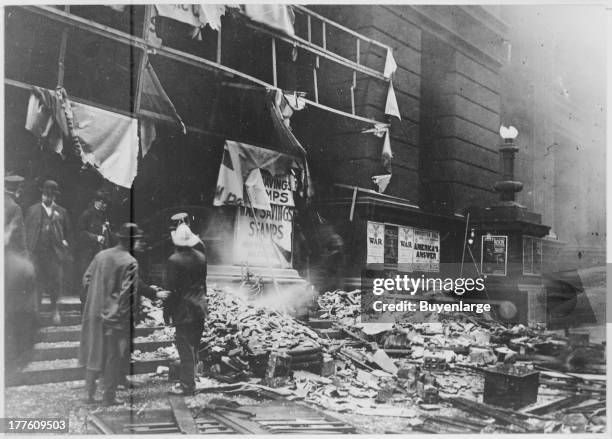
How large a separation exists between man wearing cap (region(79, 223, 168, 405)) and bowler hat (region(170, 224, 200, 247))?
1.16ft

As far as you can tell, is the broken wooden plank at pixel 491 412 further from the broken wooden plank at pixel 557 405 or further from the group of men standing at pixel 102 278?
the group of men standing at pixel 102 278

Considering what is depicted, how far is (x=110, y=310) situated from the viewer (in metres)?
5.42

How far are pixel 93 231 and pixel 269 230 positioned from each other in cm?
160

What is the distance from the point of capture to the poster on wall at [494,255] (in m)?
6.13

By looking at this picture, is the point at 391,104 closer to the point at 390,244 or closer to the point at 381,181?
the point at 381,181

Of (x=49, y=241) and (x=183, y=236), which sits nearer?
(x=49, y=241)

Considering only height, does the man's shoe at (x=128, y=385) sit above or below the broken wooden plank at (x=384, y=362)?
below

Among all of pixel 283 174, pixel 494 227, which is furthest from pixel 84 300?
pixel 494 227

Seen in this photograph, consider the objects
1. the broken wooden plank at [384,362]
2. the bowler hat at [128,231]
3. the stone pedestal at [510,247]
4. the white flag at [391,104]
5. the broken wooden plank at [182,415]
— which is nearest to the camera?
the broken wooden plank at [182,415]

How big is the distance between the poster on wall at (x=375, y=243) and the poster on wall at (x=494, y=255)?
3.27 ft

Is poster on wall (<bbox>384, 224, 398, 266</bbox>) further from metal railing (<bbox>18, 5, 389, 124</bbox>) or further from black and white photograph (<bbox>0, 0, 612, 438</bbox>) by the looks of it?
metal railing (<bbox>18, 5, 389, 124</bbox>)

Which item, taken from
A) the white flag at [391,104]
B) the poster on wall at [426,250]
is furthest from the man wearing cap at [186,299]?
the white flag at [391,104]

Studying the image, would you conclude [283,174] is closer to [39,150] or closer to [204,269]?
[204,269]

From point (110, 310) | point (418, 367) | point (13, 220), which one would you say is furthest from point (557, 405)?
point (13, 220)
